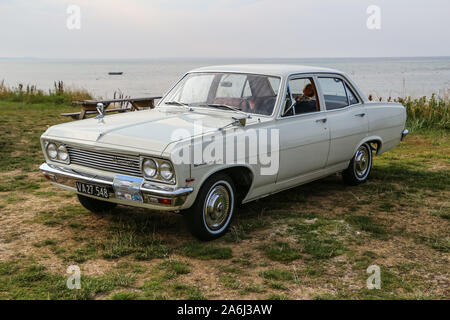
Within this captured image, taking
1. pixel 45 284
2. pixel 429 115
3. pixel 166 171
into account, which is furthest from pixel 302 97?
pixel 429 115

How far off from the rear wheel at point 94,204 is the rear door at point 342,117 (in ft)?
9.43

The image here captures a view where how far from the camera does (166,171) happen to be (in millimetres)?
4395

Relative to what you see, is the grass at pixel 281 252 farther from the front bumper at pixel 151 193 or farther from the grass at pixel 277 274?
the front bumper at pixel 151 193

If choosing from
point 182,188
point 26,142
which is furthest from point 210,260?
point 26,142

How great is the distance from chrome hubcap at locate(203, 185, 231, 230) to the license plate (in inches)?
38.5

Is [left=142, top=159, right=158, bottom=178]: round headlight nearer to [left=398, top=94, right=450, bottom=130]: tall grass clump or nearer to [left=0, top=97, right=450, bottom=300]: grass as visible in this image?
[left=0, top=97, right=450, bottom=300]: grass

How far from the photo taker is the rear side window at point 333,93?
254 inches

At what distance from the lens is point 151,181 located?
4.48 metres

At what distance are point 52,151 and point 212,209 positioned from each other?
1887 mm

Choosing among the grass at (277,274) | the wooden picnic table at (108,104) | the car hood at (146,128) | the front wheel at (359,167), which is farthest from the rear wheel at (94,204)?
the wooden picnic table at (108,104)

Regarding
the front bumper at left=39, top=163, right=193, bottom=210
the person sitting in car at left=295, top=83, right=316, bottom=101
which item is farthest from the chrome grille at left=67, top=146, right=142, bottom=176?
the person sitting in car at left=295, top=83, right=316, bottom=101

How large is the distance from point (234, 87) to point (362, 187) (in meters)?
2.65

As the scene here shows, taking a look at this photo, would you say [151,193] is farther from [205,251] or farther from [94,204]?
[94,204]

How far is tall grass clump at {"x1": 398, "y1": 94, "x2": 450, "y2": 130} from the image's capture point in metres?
12.6
